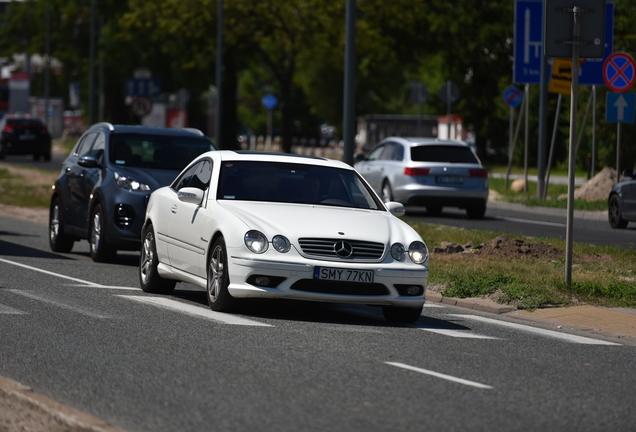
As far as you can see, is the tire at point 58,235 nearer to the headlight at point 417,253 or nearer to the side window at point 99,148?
the side window at point 99,148

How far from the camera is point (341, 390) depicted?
7.65 metres

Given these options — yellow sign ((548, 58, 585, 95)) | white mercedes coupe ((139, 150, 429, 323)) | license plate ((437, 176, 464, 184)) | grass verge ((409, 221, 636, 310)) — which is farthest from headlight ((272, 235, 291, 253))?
yellow sign ((548, 58, 585, 95))

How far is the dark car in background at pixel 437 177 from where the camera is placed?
27.2 metres

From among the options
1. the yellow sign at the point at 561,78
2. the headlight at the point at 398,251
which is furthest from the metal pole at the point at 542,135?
the headlight at the point at 398,251

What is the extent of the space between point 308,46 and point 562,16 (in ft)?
130

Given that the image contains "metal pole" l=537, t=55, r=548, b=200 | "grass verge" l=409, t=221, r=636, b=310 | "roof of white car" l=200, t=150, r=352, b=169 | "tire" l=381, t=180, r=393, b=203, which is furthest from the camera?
"metal pole" l=537, t=55, r=548, b=200

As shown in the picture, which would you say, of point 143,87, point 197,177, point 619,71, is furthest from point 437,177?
point 143,87

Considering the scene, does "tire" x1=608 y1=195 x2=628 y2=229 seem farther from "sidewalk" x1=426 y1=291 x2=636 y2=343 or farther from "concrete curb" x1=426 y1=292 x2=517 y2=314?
"sidewalk" x1=426 y1=291 x2=636 y2=343

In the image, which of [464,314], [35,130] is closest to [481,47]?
[35,130]

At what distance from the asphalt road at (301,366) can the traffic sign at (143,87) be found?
31.6 m

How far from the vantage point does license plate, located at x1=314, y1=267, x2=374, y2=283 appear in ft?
34.8

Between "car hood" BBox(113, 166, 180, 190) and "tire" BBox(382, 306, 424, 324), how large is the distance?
5.11 meters

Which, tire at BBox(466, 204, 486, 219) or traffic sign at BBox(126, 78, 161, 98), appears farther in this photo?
traffic sign at BBox(126, 78, 161, 98)

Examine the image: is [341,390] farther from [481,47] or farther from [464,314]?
[481,47]
